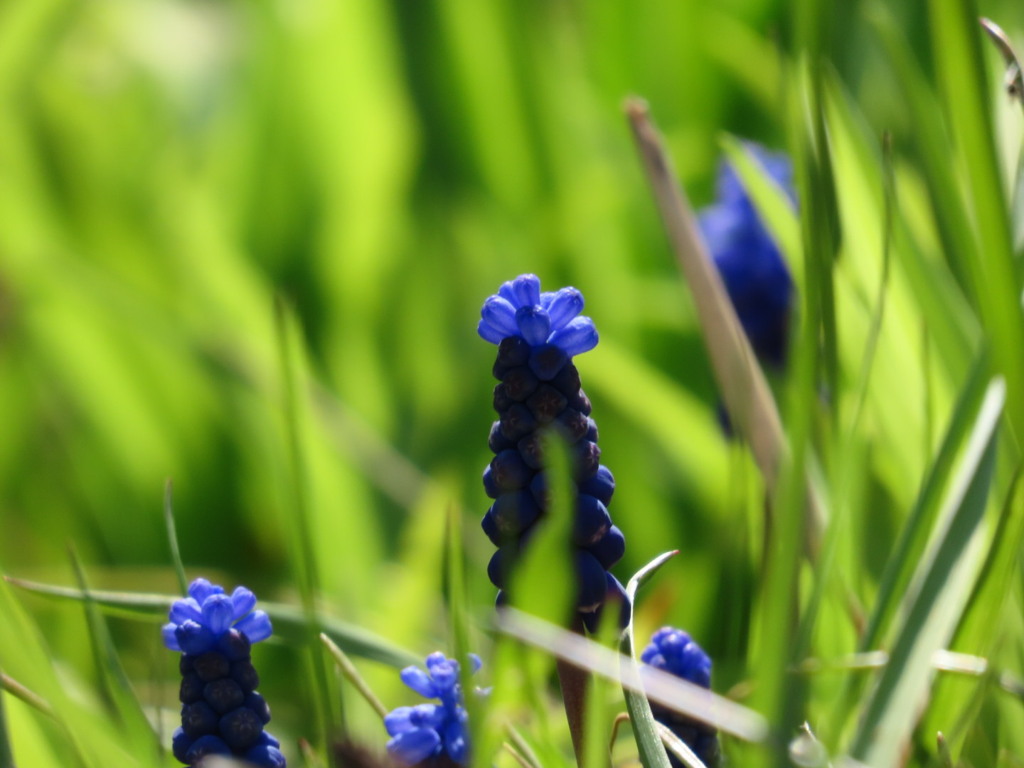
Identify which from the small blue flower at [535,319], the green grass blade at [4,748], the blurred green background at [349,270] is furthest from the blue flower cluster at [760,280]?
the green grass blade at [4,748]

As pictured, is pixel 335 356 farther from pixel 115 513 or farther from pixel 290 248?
pixel 115 513

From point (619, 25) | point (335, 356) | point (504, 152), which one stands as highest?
point (619, 25)

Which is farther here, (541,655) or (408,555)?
(408,555)

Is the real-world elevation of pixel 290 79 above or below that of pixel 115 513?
above

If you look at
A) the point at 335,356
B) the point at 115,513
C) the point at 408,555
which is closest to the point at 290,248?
the point at 335,356

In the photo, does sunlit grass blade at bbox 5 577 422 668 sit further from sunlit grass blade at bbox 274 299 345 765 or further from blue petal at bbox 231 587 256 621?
blue petal at bbox 231 587 256 621

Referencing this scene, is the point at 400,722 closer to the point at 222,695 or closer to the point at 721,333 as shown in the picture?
the point at 222,695
